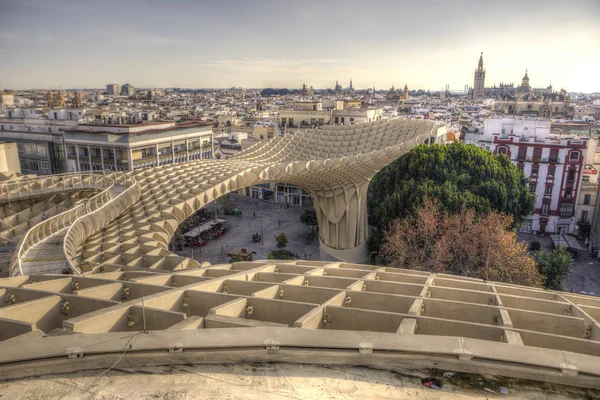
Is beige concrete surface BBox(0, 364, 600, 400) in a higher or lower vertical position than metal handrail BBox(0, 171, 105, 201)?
higher

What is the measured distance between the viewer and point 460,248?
82.6 feet

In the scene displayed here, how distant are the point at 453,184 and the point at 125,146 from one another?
31010 mm

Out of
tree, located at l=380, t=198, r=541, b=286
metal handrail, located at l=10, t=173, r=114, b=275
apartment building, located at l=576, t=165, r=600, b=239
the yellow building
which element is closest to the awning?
the yellow building

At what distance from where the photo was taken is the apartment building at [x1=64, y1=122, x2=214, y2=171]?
4431 centimetres

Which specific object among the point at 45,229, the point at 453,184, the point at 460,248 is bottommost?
the point at 460,248

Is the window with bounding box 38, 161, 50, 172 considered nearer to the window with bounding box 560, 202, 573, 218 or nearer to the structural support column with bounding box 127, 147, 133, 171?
the structural support column with bounding box 127, 147, 133, 171

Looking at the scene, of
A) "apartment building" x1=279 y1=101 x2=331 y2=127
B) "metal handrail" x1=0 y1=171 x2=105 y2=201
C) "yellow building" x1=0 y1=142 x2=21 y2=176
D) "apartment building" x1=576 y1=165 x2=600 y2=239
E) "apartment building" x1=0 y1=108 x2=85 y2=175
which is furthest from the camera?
"apartment building" x1=279 y1=101 x2=331 y2=127

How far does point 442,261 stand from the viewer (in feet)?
81.0

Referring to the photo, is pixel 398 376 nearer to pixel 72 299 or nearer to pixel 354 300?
pixel 354 300

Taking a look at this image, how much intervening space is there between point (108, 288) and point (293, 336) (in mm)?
5498

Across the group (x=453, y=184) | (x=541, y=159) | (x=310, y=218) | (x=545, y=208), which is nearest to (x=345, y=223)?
(x=310, y=218)

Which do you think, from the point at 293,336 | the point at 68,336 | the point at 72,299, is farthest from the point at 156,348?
the point at 72,299

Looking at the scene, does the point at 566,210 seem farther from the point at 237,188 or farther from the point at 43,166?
the point at 43,166

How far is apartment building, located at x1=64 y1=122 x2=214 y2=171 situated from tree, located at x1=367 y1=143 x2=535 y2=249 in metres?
24.3
